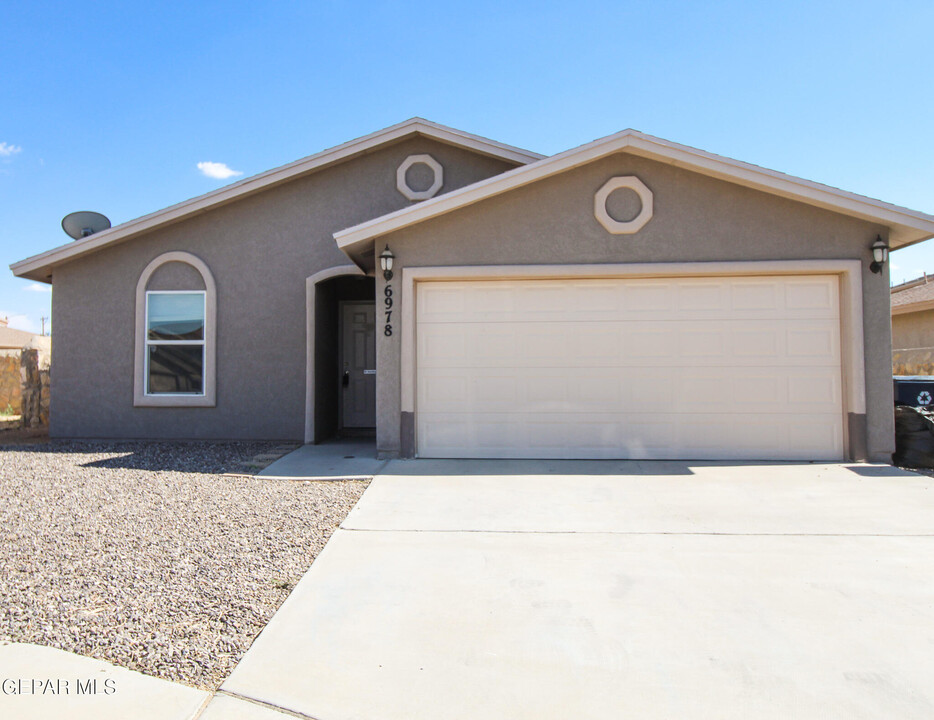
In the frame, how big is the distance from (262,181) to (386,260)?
332cm

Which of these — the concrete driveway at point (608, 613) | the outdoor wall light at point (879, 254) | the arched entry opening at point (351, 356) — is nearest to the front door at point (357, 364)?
the arched entry opening at point (351, 356)

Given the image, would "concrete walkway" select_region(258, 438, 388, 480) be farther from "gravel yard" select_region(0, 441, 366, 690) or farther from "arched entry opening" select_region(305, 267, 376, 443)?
"arched entry opening" select_region(305, 267, 376, 443)

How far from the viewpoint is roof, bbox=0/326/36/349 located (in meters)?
25.4

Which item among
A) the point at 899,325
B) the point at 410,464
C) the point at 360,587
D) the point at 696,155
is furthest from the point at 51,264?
the point at 899,325

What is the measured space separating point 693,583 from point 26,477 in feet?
23.8

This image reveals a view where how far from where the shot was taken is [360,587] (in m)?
3.82

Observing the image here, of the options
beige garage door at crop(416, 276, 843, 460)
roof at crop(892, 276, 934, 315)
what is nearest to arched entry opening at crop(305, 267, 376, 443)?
beige garage door at crop(416, 276, 843, 460)

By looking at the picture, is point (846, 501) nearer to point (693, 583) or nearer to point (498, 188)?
point (693, 583)

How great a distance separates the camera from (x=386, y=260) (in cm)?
770

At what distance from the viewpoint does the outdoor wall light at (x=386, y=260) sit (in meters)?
7.70

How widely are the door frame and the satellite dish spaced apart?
6.32 meters

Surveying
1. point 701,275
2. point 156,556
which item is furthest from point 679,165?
point 156,556

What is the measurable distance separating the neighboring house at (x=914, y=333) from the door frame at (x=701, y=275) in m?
11.5

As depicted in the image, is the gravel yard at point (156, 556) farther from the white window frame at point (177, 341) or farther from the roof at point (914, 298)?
the roof at point (914, 298)
